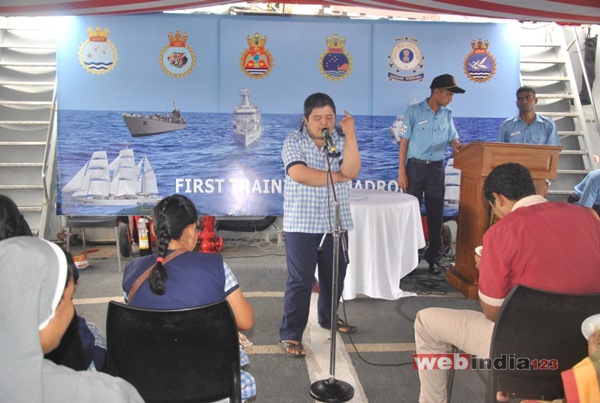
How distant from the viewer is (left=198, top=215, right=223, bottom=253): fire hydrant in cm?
595

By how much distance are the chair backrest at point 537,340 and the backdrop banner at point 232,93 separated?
4044mm

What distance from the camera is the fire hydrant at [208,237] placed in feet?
19.5

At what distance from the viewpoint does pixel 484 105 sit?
237 inches

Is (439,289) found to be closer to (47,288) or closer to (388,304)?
(388,304)

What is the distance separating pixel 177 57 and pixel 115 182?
4.84ft

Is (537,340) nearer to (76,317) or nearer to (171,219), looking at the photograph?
(171,219)

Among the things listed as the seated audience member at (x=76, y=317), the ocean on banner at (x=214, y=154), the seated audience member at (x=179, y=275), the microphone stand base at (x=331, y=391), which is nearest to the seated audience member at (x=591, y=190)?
the ocean on banner at (x=214, y=154)

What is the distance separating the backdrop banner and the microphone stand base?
10.3ft

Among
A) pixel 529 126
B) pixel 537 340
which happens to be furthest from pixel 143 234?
pixel 537 340

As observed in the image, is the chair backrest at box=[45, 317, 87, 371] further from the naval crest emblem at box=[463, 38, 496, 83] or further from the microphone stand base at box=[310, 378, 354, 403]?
the naval crest emblem at box=[463, 38, 496, 83]

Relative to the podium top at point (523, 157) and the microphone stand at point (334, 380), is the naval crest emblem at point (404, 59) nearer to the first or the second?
the podium top at point (523, 157)

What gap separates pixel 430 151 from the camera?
16.9 ft

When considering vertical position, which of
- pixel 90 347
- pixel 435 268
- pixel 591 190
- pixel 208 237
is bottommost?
pixel 435 268

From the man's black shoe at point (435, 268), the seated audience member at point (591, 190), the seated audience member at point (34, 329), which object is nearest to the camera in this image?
the seated audience member at point (34, 329)
